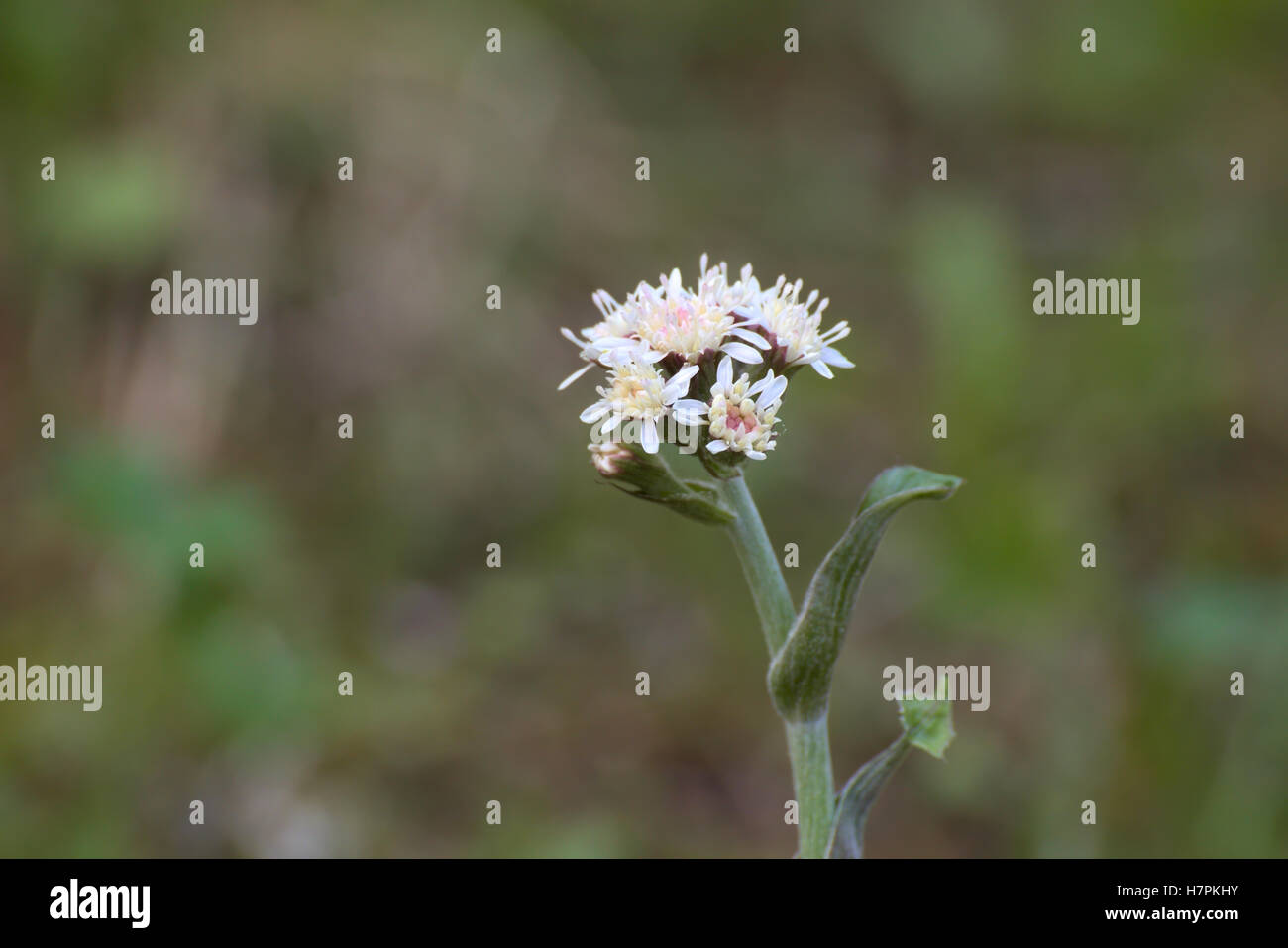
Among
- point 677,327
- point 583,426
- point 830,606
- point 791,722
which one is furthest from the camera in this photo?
point 583,426

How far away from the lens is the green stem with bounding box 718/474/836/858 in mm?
2002

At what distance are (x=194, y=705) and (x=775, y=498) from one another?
2.99 meters

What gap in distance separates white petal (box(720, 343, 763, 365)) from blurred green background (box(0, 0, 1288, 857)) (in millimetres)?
2732

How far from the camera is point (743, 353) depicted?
7.03ft

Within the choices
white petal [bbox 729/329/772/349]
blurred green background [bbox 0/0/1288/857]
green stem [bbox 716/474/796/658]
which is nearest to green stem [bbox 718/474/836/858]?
green stem [bbox 716/474/796/658]

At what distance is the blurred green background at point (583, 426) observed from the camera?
4.81 metres

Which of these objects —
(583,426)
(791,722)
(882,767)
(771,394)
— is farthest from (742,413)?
(583,426)

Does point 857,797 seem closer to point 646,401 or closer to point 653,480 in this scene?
point 653,480

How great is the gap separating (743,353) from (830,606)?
1.65ft

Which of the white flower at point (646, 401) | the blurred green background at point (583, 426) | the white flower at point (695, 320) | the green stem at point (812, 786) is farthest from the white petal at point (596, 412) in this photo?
the blurred green background at point (583, 426)

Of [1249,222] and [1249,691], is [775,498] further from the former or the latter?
[1249,222]

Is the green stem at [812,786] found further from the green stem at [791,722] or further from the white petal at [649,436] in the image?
the white petal at [649,436]

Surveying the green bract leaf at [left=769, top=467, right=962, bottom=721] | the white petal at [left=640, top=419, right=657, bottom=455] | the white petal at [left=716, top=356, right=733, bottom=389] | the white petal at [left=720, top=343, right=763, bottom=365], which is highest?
the white petal at [left=720, top=343, right=763, bottom=365]

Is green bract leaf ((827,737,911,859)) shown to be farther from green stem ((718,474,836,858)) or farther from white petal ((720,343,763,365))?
white petal ((720,343,763,365))
